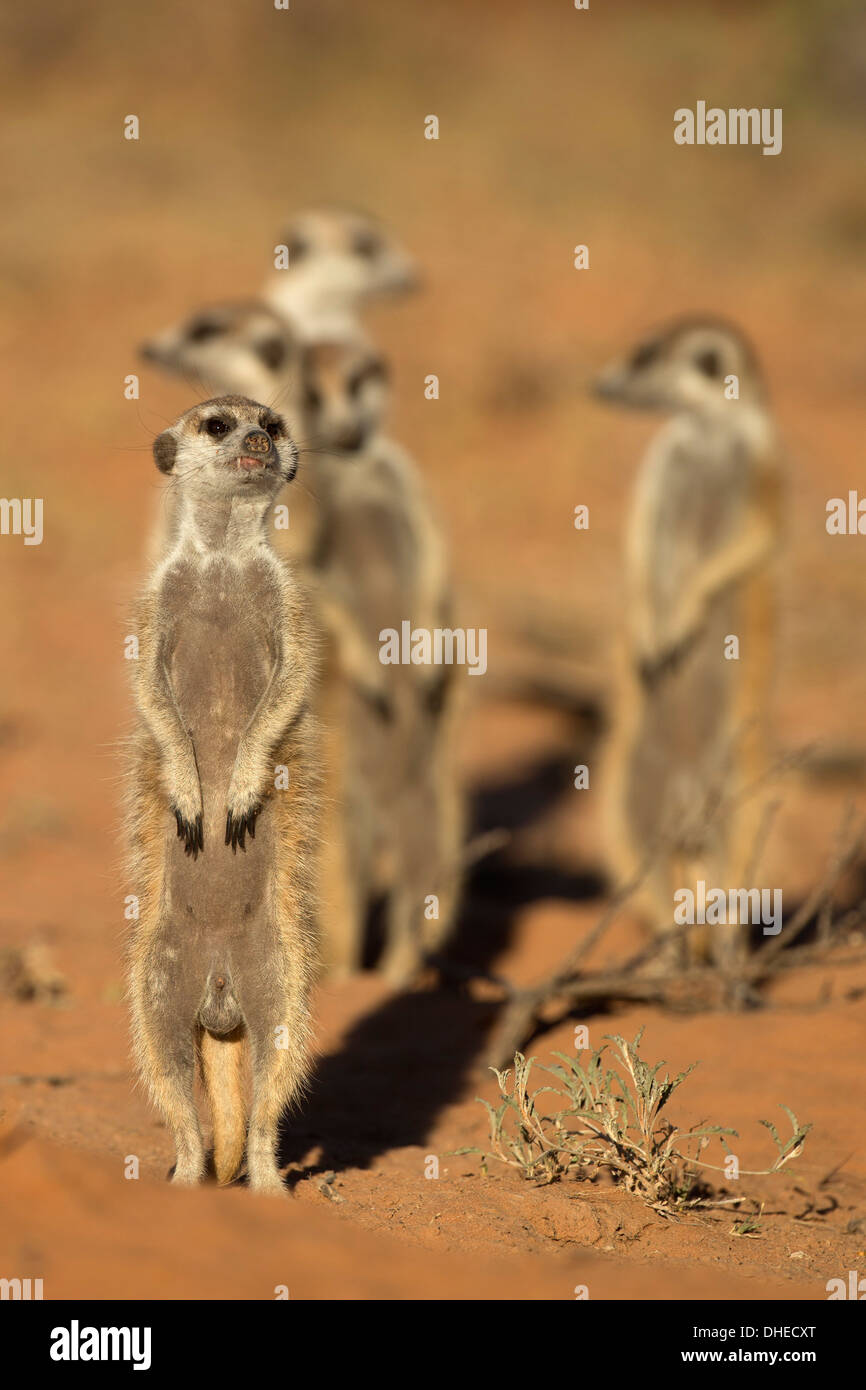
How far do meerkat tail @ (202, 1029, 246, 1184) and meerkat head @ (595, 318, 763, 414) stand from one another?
396cm

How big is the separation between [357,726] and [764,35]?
2139cm

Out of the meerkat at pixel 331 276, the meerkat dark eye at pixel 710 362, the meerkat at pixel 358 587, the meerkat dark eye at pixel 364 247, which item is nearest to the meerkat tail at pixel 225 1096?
the meerkat at pixel 358 587

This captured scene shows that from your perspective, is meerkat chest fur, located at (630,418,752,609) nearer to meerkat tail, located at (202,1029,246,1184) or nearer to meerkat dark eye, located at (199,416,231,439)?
meerkat dark eye, located at (199,416,231,439)

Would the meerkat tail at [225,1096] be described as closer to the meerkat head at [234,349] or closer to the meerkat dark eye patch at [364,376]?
the meerkat head at [234,349]

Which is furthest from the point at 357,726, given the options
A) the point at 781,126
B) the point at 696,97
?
the point at 696,97

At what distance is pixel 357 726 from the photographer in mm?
6191

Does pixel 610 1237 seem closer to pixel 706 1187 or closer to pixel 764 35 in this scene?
pixel 706 1187

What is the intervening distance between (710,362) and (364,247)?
274 cm

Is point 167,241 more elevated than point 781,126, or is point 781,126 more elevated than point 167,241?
point 781,126

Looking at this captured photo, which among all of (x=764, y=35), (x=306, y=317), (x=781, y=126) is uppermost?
(x=764, y=35)

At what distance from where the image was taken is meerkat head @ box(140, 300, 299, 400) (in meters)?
6.25

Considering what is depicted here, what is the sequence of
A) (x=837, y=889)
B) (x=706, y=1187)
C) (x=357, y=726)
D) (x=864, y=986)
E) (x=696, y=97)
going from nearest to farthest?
(x=706, y=1187) < (x=864, y=986) < (x=357, y=726) < (x=837, y=889) < (x=696, y=97)

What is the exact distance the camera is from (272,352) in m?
6.25

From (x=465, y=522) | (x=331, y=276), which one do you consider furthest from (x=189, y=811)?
(x=465, y=522)
